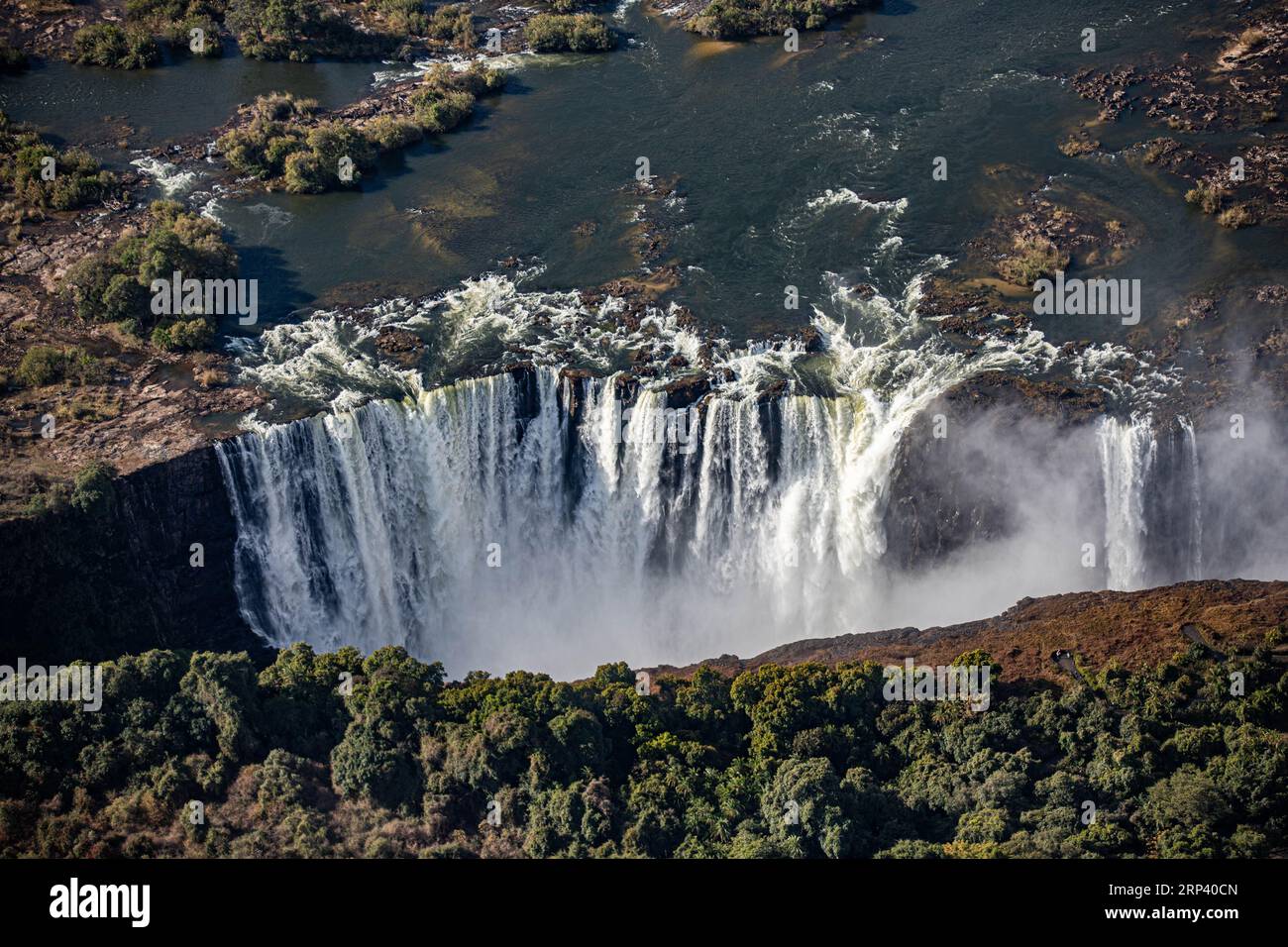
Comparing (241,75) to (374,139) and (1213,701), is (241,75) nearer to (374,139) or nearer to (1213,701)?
(374,139)

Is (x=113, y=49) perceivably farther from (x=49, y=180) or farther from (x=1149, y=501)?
(x=1149, y=501)

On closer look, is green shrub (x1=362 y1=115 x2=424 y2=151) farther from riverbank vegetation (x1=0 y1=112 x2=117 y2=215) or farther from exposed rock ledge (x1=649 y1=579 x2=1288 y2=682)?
exposed rock ledge (x1=649 y1=579 x2=1288 y2=682)

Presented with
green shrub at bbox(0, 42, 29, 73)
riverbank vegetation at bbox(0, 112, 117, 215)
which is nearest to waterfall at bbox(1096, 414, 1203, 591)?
riverbank vegetation at bbox(0, 112, 117, 215)

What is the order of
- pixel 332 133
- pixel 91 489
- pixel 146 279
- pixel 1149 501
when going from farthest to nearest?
pixel 332 133 → pixel 146 279 → pixel 1149 501 → pixel 91 489

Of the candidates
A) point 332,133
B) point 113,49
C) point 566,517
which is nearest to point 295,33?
point 113,49

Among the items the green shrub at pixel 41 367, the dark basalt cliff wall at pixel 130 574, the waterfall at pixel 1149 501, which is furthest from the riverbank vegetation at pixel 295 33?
the waterfall at pixel 1149 501

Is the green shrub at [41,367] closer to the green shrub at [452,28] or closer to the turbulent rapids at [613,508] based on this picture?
the turbulent rapids at [613,508]

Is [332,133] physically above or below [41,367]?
above

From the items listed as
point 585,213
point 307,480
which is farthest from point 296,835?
point 585,213
